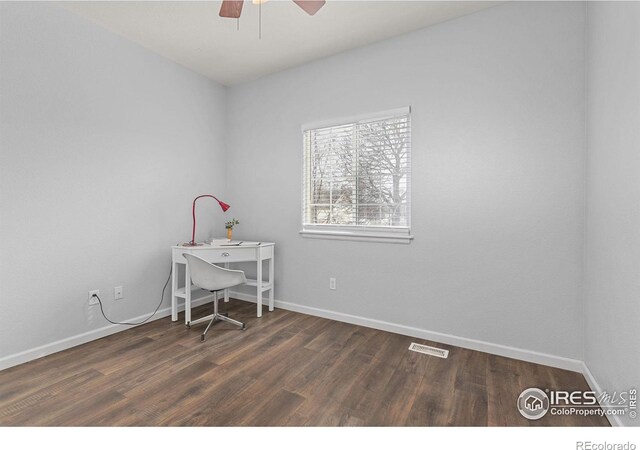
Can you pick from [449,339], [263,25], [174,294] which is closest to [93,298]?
[174,294]

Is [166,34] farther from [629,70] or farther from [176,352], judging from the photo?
[629,70]

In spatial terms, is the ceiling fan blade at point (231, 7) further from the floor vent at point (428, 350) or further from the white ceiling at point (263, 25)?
the floor vent at point (428, 350)

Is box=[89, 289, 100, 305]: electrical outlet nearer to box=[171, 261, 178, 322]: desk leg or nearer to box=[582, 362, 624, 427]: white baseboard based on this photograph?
box=[171, 261, 178, 322]: desk leg

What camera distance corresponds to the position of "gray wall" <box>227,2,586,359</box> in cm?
213

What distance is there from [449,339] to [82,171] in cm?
343

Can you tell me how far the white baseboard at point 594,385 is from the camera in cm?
152

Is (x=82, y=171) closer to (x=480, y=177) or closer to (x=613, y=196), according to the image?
(x=480, y=177)

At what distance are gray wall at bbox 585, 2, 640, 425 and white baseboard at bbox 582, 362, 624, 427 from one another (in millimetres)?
47

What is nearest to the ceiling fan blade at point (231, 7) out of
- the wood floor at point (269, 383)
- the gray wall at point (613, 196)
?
the gray wall at point (613, 196)

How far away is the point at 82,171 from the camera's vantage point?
255cm

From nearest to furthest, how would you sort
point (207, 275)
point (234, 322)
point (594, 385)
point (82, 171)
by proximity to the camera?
point (594, 385)
point (82, 171)
point (207, 275)
point (234, 322)

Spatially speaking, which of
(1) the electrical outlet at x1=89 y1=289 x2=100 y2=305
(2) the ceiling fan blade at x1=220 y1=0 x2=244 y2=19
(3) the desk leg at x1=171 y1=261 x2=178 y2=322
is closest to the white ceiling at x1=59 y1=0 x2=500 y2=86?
→ (2) the ceiling fan blade at x1=220 y1=0 x2=244 y2=19

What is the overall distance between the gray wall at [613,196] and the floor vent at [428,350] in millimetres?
901

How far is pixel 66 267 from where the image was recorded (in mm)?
2467
